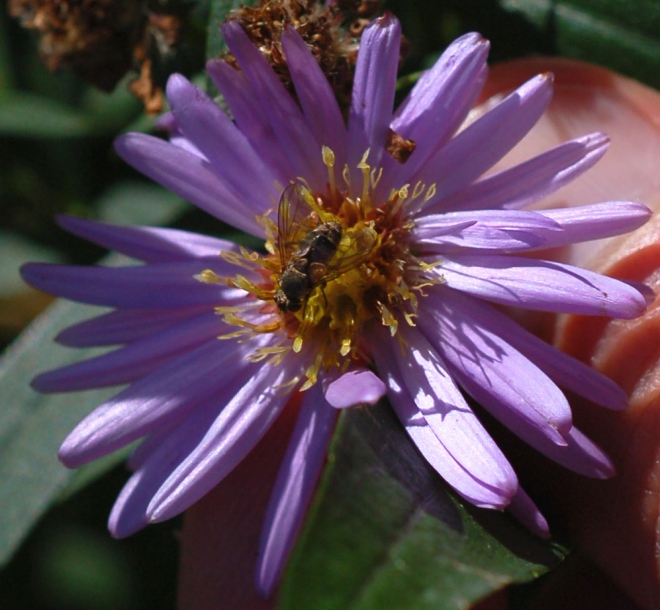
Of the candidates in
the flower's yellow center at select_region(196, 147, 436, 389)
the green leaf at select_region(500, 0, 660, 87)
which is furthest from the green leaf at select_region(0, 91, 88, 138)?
the green leaf at select_region(500, 0, 660, 87)

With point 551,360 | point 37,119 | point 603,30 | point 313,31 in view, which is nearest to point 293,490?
point 551,360

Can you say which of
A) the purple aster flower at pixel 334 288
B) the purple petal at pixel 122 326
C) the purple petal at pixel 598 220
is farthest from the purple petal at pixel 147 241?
the purple petal at pixel 598 220

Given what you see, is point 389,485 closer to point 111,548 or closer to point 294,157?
point 294,157

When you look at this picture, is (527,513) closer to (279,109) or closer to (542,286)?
(542,286)

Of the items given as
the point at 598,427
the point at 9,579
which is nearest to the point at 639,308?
the point at 598,427

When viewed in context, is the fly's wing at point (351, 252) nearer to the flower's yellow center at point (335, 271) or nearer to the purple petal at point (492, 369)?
the flower's yellow center at point (335, 271)

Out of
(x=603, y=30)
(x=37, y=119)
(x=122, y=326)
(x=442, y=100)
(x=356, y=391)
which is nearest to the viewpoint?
(x=356, y=391)
